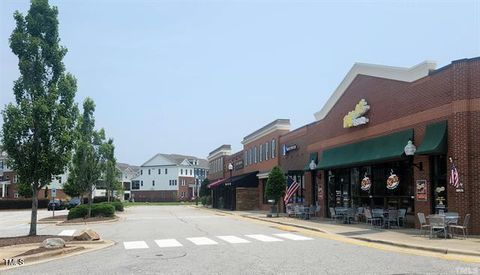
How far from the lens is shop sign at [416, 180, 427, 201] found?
20688mm

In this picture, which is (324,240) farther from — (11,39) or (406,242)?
(11,39)

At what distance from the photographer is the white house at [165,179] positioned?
113 m

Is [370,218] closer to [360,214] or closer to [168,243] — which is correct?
[360,214]

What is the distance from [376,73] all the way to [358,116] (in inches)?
100

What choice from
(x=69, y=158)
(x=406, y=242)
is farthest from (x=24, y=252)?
(x=406, y=242)

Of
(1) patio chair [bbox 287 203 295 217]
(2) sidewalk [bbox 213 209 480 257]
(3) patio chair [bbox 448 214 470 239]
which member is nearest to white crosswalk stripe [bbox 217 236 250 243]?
(2) sidewalk [bbox 213 209 480 257]

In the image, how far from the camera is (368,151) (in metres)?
25.0

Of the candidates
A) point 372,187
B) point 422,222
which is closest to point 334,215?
point 372,187

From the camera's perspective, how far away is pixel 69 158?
20484 millimetres

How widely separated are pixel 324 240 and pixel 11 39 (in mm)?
14203

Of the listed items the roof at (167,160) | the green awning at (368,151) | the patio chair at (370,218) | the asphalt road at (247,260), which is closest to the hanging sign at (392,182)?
the green awning at (368,151)

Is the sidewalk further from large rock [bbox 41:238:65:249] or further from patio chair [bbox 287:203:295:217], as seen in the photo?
large rock [bbox 41:238:65:249]

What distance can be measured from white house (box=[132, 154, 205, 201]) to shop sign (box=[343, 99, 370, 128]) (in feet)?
286

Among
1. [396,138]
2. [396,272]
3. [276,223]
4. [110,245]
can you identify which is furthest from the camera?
[276,223]
